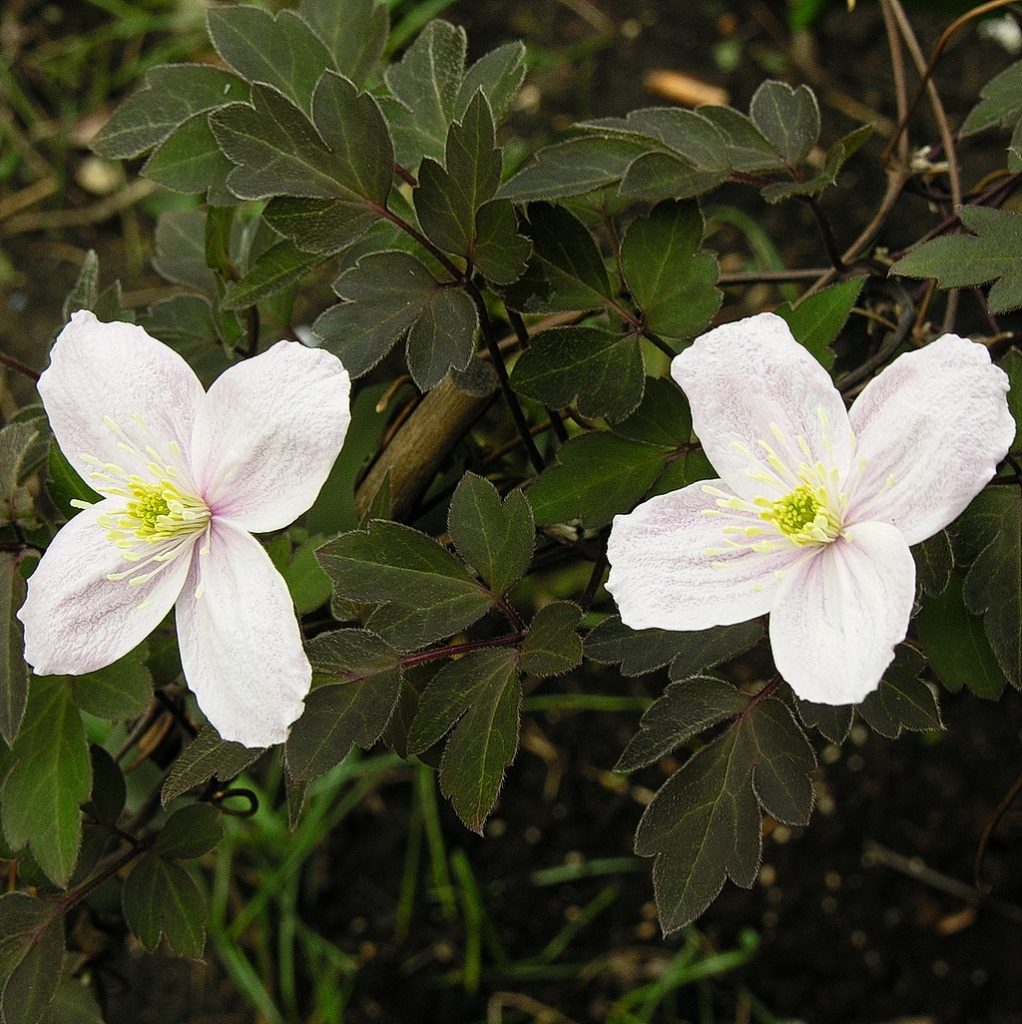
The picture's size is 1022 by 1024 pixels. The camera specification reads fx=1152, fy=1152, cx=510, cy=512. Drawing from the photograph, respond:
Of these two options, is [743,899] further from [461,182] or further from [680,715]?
[461,182]

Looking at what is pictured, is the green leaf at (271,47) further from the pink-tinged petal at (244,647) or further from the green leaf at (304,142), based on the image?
the pink-tinged petal at (244,647)

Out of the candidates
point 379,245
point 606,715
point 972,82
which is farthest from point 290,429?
point 972,82

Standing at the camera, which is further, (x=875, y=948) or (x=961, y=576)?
(x=875, y=948)

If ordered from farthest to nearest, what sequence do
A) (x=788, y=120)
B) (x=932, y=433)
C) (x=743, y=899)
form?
(x=743, y=899), (x=788, y=120), (x=932, y=433)

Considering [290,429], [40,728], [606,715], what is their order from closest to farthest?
1. [290,429]
2. [40,728]
3. [606,715]

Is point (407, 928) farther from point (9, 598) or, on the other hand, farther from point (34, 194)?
point (34, 194)

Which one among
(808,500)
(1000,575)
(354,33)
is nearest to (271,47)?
(354,33)
